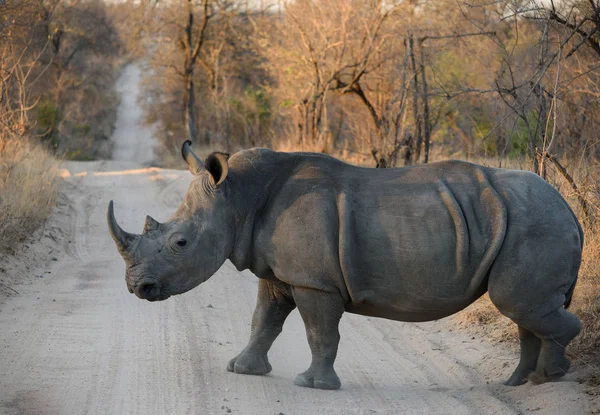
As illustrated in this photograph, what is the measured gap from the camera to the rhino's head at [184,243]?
571 cm

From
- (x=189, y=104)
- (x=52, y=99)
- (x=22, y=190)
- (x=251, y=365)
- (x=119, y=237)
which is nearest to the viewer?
(x=119, y=237)

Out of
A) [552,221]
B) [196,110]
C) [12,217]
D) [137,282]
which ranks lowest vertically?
[196,110]

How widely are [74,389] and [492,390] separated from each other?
284 cm

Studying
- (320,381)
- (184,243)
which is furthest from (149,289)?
(320,381)

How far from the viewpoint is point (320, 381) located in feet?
19.6

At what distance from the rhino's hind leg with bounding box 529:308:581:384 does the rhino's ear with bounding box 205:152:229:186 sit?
2.27 metres

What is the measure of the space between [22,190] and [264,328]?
7.08 m

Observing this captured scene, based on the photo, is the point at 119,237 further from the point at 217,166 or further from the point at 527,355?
the point at 527,355

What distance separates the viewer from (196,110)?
34438 mm

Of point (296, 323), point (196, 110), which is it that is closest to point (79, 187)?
point (296, 323)

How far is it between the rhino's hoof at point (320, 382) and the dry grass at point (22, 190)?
518 centimetres

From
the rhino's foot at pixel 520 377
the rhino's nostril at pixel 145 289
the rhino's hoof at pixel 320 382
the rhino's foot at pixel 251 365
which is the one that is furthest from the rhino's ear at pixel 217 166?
the rhino's foot at pixel 520 377

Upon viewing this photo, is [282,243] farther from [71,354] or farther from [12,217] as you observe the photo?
[12,217]

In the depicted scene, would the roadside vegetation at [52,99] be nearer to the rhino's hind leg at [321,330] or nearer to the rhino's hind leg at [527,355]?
the rhino's hind leg at [321,330]
